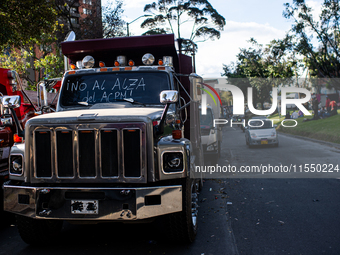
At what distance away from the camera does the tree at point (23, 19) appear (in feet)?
41.0

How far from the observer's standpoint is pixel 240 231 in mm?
5551

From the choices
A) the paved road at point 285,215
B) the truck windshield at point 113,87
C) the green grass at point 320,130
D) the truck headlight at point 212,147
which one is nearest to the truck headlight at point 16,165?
the truck windshield at point 113,87

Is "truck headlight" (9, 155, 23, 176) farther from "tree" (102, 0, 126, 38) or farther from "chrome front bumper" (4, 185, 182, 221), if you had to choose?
"tree" (102, 0, 126, 38)

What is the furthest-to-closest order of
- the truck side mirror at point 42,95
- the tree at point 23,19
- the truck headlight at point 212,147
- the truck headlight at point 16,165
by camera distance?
the tree at point 23,19 → the truck headlight at point 212,147 → the truck side mirror at point 42,95 → the truck headlight at point 16,165

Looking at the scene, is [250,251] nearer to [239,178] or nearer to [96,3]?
[239,178]

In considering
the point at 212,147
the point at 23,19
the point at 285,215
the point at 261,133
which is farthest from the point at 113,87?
the point at 261,133

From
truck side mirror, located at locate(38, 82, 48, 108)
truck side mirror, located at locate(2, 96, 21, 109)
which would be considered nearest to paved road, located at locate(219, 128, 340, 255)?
truck side mirror, located at locate(2, 96, 21, 109)

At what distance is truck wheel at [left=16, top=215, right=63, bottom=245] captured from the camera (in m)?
4.88

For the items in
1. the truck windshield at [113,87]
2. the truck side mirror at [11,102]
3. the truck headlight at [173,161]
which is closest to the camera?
the truck headlight at [173,161]

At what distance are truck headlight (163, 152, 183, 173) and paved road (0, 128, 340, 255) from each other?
Answer: 112 cm

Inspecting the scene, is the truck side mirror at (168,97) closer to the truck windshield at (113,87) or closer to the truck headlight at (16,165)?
the truck windshield at (113,87)

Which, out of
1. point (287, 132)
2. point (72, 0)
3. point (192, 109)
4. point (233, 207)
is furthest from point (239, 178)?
point (72, 0)

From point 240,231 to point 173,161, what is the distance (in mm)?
1820

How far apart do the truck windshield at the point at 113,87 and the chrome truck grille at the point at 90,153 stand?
1.54 m
